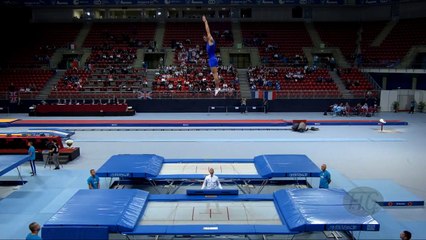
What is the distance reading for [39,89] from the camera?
32.8m

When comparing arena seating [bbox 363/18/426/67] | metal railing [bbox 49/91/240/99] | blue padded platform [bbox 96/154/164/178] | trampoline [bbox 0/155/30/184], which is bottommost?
blue padded platform [bbox 96/154/164/178]

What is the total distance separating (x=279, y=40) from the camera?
133 feet

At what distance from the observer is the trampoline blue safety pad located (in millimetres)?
12102

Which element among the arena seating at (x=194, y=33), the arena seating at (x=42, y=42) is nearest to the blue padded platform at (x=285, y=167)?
the arena seating at (x=194, y=33)

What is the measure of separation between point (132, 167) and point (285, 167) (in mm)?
4954

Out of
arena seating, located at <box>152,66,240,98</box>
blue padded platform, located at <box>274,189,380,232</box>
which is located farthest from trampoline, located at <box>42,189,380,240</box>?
arena seating, located at <box>152,66,240,98</box>

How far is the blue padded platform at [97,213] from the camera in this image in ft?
26.0

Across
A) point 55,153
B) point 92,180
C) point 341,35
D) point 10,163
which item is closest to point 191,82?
point 341,35

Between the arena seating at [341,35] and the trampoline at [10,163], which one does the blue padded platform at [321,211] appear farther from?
the arena seating at [341,35]

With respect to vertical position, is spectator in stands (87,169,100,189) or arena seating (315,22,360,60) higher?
arena seating (315,22,360,60)
